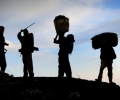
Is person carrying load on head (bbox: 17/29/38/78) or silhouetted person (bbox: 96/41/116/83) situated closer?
person carrying load on head (bbox: 17/29/38/78)

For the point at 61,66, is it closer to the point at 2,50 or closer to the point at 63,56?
the point at 63,56

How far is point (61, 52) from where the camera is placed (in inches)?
459

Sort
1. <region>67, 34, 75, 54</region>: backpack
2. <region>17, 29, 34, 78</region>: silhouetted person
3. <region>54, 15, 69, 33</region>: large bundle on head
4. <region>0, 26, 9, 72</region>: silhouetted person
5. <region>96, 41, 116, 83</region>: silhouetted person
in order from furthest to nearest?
<region>0, 26, 9, 72</region>: silhouetted person < <region>96, 41, 116, 83</region>: silhouetted person < <region>17, 29, 34, 78</region>: silhouetted person < <region>54, 15, 69, 33</region>: large bundle on head < <region>67, 34, 75, 54</region>: backpack

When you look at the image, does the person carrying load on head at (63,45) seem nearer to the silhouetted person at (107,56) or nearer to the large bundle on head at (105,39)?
the large bundle on head at (105,39)

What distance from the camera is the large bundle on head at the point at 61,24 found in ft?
38.6

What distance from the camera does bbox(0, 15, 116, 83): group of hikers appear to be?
11.6 m

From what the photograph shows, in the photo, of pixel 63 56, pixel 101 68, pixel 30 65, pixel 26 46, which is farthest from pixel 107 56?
pixel 26 46

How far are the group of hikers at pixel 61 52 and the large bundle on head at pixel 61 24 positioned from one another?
132mm

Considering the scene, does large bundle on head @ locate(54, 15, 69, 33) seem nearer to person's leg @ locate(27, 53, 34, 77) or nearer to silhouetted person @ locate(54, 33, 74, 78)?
silhouetted person @ locate(54, 33, 74, 78)

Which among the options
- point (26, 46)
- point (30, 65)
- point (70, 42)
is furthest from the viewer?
point (30, 65)

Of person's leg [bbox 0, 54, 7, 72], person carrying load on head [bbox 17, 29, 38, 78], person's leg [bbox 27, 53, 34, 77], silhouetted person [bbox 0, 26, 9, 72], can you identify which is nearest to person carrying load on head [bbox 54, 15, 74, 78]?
person carrying load on head [bbox 17, 29, 38, 78]

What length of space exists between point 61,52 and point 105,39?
221 centimetres

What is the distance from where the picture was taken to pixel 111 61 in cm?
1241

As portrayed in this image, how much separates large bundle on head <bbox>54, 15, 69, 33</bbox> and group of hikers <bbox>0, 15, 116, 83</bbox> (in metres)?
0.13
